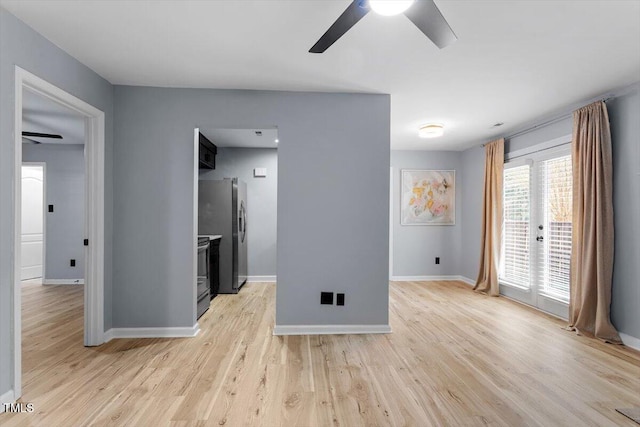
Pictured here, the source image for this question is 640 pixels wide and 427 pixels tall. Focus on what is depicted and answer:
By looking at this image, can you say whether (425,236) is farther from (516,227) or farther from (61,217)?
(61,217)

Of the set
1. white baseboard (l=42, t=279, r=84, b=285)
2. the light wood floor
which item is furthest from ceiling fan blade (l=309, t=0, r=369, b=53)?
white baseboard (l=42, t=279, r=84, b=285)

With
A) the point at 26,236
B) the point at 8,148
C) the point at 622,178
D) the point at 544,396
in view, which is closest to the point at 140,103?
the point at 8,148

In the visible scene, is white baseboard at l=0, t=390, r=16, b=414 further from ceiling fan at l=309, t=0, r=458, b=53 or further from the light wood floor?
ceiling fan at l=309, t=0, r=458, b=53

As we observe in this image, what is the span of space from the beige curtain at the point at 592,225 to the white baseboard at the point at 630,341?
0.04 meters

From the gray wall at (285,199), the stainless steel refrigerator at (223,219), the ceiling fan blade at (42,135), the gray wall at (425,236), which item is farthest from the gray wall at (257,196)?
the gray wall at (285,199)

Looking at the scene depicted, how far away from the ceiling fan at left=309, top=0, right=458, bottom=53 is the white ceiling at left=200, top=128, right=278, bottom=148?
2898mm

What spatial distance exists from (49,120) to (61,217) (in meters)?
1.93

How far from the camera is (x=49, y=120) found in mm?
4207

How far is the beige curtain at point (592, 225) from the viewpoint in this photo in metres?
3.06

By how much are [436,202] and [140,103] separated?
481cm

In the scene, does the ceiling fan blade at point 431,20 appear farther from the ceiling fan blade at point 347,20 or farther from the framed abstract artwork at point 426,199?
the framed abstract artwork at point 426,199

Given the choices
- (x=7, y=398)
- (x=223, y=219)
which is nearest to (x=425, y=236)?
(x=223, y=219)

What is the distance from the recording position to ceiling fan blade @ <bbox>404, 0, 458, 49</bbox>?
150 cm

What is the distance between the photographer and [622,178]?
306cm
